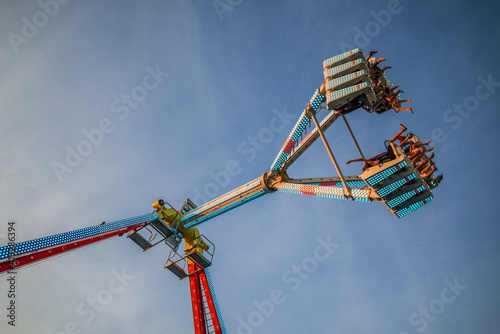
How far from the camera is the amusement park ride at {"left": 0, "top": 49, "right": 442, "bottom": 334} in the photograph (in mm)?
9508

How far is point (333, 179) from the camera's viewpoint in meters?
13.2

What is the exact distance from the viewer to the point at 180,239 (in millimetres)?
16688

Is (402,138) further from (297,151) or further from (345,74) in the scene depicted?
(297,151)

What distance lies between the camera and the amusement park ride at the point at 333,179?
9508 millimetres

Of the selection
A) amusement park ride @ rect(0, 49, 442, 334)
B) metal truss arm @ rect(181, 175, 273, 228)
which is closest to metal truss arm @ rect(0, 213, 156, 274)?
amusement park ride @ rect(0, 49, 442, 334)

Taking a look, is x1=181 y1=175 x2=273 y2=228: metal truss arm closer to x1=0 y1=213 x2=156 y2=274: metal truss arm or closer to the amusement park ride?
the amusement park ride

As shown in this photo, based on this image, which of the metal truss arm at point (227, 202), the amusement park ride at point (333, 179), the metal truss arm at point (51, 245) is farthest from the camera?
the metal truss arm at point (227, 202)

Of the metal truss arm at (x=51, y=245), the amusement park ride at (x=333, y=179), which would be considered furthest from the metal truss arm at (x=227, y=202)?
the metal truss arm at (x=51, y=245)

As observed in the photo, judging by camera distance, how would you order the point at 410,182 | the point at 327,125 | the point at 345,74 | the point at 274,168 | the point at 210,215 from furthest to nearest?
the point at 210,215 < the point at 274,168 < the point at 327,125 < the point at 345,74 < the point at 410,182

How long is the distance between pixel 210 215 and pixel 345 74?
10.0 metres

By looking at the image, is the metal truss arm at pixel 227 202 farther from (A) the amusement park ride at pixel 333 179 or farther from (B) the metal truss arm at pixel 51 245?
(B) the metal truss arm at pixel 51 245

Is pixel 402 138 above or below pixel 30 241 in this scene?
below

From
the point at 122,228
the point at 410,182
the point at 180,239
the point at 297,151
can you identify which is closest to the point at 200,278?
the point at 180,239

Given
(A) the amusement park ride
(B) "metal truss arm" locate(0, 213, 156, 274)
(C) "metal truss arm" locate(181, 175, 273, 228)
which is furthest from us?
(C) "metal truss arm" locate(181, 175, 273, 228)
